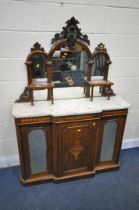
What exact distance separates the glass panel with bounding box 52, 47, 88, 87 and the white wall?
0.16 metres

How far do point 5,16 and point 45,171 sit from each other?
1585mm

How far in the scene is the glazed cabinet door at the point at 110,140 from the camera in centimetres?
199

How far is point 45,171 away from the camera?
81.0 inches

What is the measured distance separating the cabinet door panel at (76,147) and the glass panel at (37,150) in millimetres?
179

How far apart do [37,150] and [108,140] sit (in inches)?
30.8

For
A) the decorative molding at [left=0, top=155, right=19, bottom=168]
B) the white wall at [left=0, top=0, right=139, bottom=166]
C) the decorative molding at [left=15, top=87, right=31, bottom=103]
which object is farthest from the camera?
the decorative molding at [left=0, top=155, right=19, bottom=168]

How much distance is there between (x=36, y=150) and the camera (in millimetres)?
1906

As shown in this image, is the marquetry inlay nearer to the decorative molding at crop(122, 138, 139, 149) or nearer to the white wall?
the white wall

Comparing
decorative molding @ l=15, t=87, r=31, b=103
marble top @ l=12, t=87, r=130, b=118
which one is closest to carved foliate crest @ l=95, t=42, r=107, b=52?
marble top @ l=12, t=87, r=130, b=118

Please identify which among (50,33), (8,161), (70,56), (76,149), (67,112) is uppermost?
(50,33)

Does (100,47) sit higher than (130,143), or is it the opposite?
(100,47)

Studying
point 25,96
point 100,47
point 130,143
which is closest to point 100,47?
point 100,47

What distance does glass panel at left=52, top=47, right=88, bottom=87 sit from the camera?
1865 mm

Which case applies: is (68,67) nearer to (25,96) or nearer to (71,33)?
(71,33)
